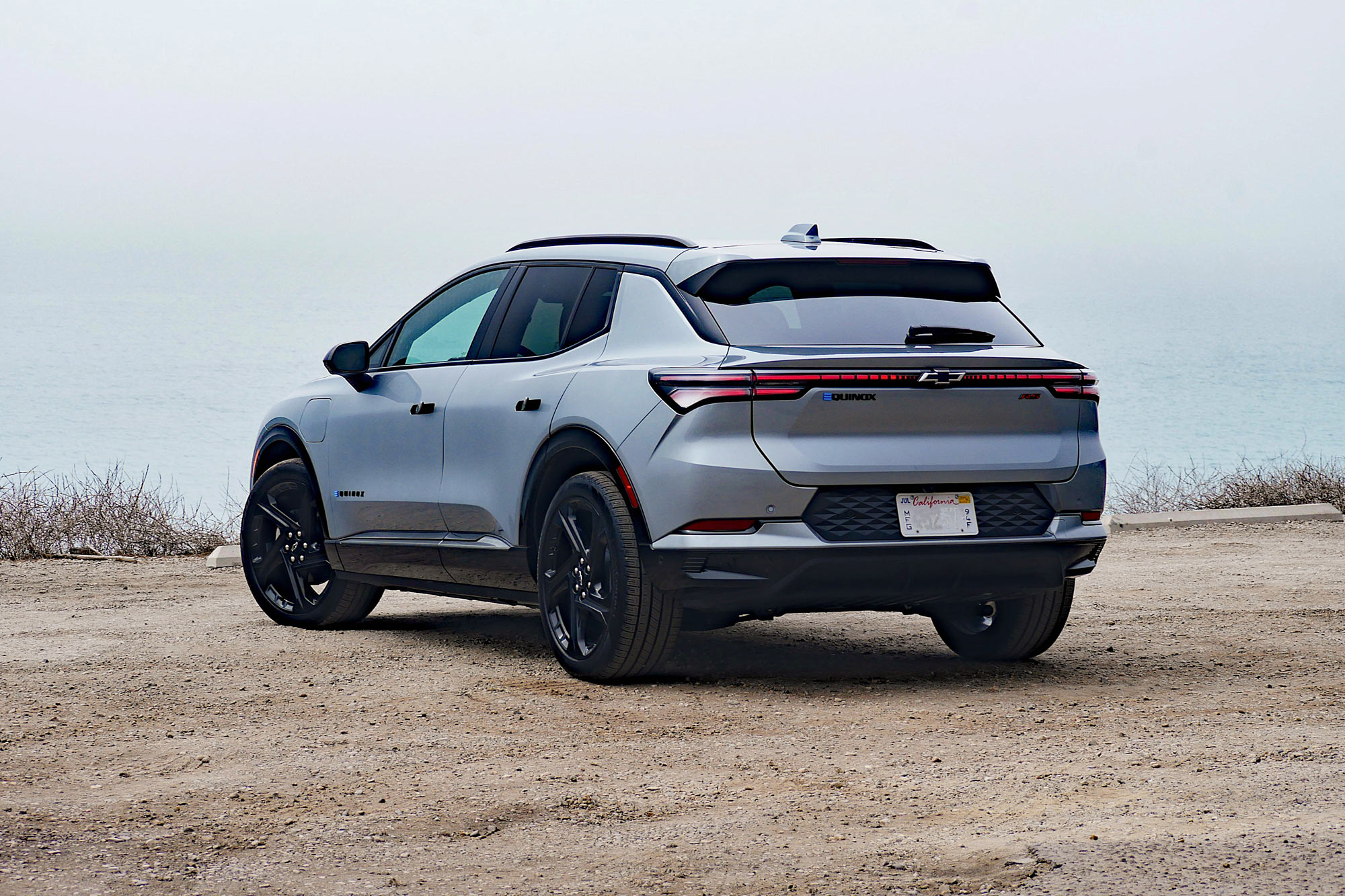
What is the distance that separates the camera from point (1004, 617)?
22.7 feet

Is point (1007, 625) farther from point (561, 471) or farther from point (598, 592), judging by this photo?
point (561, 471)

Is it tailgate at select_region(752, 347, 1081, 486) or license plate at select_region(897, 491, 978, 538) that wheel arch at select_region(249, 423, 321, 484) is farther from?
license plate at select_region(897, 491, 978, 538)

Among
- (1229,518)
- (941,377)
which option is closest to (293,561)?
(941,377)

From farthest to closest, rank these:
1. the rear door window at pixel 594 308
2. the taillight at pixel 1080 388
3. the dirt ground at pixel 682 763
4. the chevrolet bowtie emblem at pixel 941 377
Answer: the rear door window at pixel 594 308
the taillight at pixel 1080 388
the chevrolet bowtie emblem at pixel 941 377
the dirt ground at pixel 682 763

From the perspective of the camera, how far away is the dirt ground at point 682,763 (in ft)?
12.4

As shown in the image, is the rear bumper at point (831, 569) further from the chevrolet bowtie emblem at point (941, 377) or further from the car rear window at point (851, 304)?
the car rear window at point (851, 304)

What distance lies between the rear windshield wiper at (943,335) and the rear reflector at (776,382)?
251mm

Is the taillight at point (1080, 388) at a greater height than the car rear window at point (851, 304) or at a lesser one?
lesser

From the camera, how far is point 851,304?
20.1 ft

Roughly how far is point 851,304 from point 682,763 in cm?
206

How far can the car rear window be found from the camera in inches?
237

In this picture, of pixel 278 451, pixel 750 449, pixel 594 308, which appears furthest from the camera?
pixel 278 451

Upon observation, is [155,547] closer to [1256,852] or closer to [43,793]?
[43,793]

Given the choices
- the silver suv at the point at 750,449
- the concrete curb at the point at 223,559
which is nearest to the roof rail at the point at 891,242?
the silver suv at the point at 750,449
